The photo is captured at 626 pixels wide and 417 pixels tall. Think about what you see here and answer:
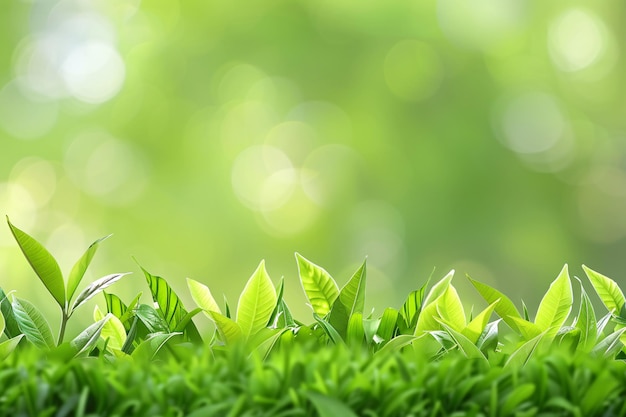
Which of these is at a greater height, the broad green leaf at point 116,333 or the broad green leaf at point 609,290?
the broad green leaf at point 609,290

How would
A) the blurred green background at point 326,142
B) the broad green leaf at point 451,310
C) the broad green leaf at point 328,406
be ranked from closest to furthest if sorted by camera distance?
the broad green leaf at point 328,406
the broad green leaf at point 451,310
the blurred green background at point 326,142

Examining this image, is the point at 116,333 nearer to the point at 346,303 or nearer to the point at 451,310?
the point at 346,303

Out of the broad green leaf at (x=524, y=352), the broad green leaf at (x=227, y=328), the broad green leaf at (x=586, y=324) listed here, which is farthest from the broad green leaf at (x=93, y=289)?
the broad green leaf at (x=586, y=324)

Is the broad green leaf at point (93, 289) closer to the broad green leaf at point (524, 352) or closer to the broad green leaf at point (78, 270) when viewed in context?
the broad green leaf at point (78, 270)

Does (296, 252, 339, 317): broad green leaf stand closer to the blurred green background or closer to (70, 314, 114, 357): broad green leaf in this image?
(70, 314, 114, 357): broad green leaf

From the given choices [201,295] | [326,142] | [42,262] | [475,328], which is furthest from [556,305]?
[326,142]

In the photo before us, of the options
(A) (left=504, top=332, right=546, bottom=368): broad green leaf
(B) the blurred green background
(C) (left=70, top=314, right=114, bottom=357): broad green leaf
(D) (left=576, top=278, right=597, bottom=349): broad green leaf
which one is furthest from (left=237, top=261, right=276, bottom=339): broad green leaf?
(B) the blurred green background

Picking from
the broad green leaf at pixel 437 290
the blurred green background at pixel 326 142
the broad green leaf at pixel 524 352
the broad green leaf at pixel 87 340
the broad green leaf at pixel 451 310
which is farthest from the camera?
the blurred green background at pixel 326 142
